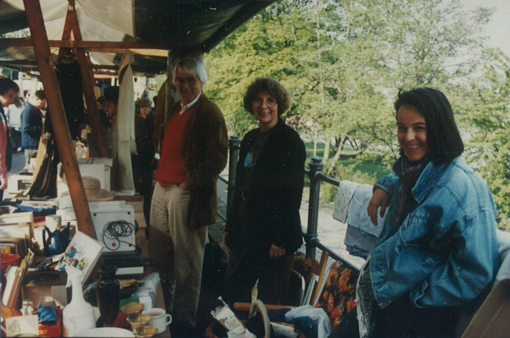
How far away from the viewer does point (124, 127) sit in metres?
4.56

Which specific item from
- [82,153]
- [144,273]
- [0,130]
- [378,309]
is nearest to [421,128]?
[378,309]

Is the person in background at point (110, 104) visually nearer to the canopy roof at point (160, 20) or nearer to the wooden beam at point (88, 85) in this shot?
the wooden beam at point (88, 85)

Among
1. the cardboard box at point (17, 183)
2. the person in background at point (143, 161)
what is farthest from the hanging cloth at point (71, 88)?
the cardboard box at point (17, 183)

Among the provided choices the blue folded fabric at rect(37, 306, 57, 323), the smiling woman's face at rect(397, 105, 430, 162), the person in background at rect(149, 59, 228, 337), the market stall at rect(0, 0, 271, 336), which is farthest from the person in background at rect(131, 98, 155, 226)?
the smiling woman's face at rect(397, 105, 430, 162)

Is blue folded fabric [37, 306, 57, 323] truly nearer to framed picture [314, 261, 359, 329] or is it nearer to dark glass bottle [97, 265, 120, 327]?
dark glass bottle [97, 265, 120, 327]

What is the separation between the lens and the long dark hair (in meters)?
1.59

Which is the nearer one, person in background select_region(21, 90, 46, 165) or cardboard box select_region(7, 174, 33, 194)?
cardboard box select_region(7, 174, 33, 194)

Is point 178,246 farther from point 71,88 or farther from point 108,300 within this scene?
point 71,88

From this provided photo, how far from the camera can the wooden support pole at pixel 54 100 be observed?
198cm

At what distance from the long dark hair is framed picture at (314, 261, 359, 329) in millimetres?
1046

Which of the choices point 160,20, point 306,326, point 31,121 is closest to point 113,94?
point 31,121

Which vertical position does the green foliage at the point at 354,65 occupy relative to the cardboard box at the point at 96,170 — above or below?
above

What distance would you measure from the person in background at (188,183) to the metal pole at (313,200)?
2.13 feet

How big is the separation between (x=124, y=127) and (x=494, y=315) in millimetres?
3943
